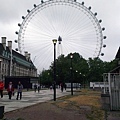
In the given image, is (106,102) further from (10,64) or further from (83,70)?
(10,64)

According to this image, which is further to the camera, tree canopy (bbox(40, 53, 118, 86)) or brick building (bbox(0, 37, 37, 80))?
tree canopy (bbox(40, 53, 118, 86))

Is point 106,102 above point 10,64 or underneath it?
underneath

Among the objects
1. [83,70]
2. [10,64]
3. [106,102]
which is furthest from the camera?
[10,64]

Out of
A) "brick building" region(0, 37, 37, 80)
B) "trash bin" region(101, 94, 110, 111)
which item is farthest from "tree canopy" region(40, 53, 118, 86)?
"trash bin" region(101, 94, 110, 111)

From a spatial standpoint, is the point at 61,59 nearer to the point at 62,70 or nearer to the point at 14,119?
the point at 62,70

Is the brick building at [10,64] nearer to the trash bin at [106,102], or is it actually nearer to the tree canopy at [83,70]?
the tree canopy at [83,70]

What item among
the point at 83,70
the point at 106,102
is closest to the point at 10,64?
the point at 83,70

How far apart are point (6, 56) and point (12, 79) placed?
133ft

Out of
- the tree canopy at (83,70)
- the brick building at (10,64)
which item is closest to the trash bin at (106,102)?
the brick building at (10,64)

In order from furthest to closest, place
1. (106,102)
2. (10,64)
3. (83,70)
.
Answer: (10,64)
(83,70)
(106,102)

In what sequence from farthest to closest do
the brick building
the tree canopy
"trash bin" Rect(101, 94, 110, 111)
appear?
the tree canopy
the brick building
"trash bin" Rect(101, 94, 110, 111)

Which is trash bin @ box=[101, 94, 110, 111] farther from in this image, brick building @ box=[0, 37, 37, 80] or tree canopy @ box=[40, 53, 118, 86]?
tree canopy @ box=[40, 53, 118, 86]

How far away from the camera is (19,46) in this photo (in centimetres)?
4250

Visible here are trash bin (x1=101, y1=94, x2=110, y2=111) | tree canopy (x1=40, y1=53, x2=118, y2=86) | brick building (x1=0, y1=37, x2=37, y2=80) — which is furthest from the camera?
tree canopy (x1=40, y1=53, x2=118, y2=86)
